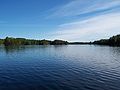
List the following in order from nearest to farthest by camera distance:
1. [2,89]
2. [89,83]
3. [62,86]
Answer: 1. [2,89]
2. [62,86]
3. [89,83]

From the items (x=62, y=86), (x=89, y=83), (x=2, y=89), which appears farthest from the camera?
(x=89, y=83)

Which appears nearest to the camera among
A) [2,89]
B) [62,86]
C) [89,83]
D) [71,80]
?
[2,89]

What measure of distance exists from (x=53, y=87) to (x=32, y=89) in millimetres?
3136

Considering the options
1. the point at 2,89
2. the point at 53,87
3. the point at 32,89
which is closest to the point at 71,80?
the point at 53,87

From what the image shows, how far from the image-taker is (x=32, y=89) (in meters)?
25.5

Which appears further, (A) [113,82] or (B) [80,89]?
(A) [113,82]

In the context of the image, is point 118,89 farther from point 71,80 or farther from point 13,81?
point 13,81

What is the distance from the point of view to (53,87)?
26688 mm

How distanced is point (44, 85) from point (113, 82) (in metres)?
11.4

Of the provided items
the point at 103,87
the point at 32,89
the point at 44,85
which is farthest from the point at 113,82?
the point at 32,89

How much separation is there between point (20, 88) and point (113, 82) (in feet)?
49.2

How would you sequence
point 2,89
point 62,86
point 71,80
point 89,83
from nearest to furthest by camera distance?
point 2,89
point 62,86
point 89,83
point 71,80

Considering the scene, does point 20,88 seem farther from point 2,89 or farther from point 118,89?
point 118,89

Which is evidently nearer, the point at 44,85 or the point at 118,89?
the point at 118,89
